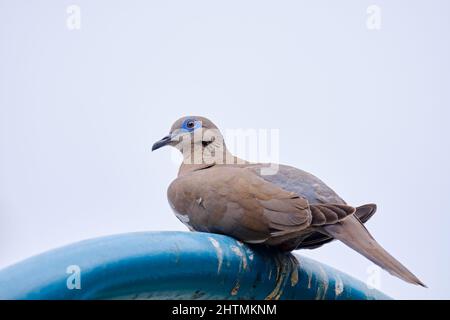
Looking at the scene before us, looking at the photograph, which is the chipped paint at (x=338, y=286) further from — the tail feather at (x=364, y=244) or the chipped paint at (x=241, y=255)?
the chipped paint at (x=241, y=255)

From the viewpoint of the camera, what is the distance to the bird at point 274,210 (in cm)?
302

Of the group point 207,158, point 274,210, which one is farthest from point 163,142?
point 274,210

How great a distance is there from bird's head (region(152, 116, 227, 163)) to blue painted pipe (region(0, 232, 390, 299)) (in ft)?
4.38

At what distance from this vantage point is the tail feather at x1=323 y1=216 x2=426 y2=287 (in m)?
2.81

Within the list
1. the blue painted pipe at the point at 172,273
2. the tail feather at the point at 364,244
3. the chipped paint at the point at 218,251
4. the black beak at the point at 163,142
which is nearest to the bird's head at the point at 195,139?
the black beak at the point at 163,142

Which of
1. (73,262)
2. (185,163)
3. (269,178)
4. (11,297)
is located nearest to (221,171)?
(269,178)

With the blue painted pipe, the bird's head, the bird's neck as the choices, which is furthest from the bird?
the bird's head

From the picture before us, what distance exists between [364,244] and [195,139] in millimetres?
1564

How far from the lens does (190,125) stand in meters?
4.46

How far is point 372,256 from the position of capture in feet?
9.67

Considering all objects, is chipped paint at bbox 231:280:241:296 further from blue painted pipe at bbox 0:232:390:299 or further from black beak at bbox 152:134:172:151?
black beak at bbox 152:134:172:151

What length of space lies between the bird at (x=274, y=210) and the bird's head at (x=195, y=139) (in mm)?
575
